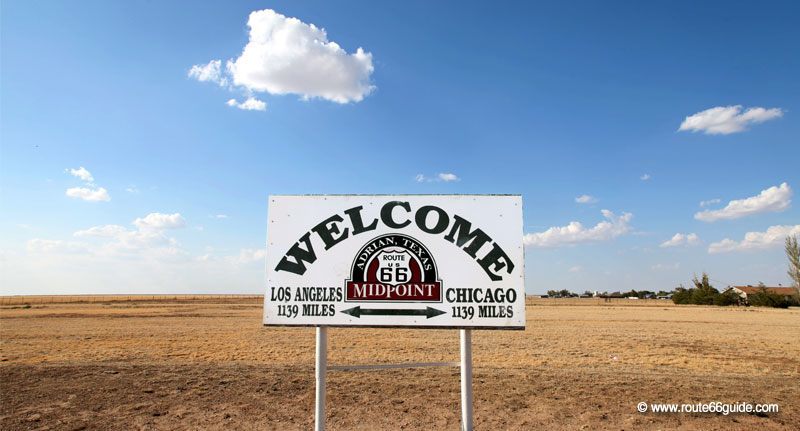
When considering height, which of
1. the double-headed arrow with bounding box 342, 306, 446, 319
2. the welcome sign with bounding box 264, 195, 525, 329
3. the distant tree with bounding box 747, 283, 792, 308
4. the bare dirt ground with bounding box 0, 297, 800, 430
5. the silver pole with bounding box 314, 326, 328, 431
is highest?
the welcome sign with bounding box 264, 195, 525, 329

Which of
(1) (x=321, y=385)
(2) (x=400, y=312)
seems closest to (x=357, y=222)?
(2) (x=400, y=312)

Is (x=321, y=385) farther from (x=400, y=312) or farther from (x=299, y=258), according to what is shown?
(x=299, y=258)

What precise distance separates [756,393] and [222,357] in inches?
568

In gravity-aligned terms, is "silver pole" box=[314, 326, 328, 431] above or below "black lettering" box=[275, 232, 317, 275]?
below

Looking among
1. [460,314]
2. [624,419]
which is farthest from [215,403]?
[624,419]

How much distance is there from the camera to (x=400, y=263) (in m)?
5.53

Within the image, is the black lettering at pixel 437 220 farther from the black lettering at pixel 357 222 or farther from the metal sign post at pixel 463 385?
the metal sign post at pixel 463 385

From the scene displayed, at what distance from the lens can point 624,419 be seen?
760 centimetres

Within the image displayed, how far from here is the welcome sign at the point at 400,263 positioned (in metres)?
5.44

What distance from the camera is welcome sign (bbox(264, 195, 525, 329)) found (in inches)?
214

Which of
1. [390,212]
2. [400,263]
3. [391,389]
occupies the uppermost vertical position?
[390,212]

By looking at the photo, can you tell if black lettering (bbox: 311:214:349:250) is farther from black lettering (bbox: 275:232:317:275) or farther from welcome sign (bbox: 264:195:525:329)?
black lettering (bbox: 275:232:317:275)

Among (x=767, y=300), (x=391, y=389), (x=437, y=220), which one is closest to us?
(x=437, y=220)

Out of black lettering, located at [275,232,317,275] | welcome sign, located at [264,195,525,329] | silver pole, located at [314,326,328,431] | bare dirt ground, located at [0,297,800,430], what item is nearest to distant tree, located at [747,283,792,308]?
bare dirt ground, located at [0,297,800,430]
